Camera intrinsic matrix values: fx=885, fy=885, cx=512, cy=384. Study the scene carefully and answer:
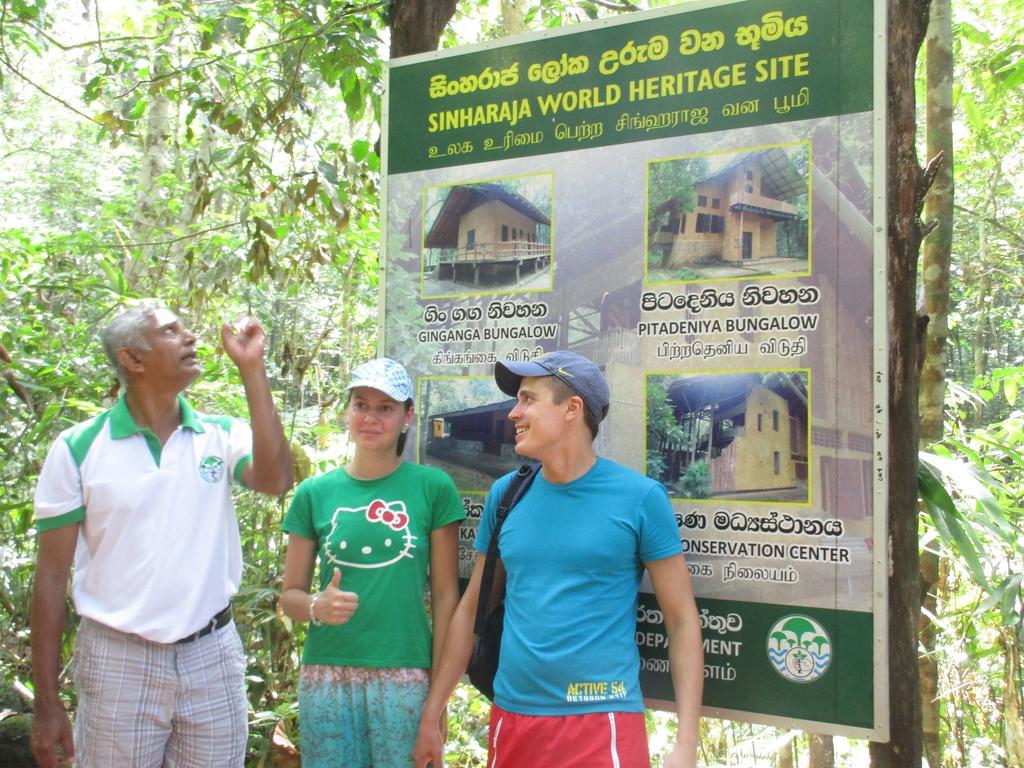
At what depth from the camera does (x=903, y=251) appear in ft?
8.34

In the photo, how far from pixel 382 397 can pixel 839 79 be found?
1.65 m

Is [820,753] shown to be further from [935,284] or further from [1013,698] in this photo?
[935,284]

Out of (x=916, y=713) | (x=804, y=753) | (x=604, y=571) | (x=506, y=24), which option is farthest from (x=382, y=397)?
(x=804, y=753)

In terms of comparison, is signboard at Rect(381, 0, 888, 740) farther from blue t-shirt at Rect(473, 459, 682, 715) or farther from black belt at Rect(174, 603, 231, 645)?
black belt at Rect(174, 603, 231, 645)

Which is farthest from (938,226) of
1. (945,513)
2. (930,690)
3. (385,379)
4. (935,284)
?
(385,379)

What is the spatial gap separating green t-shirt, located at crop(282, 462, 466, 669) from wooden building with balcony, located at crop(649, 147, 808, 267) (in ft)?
3.42

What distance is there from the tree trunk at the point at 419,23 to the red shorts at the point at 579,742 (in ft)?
8.64

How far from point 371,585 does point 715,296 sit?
1.35m

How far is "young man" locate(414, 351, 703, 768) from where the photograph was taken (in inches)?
88.0

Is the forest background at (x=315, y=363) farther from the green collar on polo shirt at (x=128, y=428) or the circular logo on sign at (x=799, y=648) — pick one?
the green collar on polo shirt at (x=128, y=428)

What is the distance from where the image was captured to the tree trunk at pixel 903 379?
2.55 m

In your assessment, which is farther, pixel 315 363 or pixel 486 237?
pixel 315 363

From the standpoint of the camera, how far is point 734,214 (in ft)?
8.80

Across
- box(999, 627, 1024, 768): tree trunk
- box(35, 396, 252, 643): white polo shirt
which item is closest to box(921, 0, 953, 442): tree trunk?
box(999, 627, 1024, 768): tree trunk
